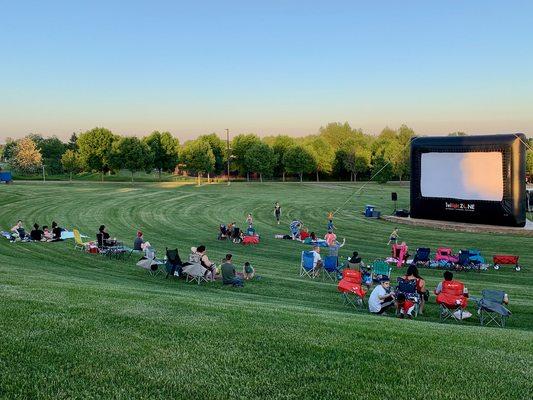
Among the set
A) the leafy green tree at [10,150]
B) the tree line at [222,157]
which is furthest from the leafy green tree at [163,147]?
the leafy green tree at [10,150]

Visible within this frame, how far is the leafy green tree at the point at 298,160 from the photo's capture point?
82106mm

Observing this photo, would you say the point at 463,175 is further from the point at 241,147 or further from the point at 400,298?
the point at 241,147

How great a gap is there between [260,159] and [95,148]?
2649 centimetres

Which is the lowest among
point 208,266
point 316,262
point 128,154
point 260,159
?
point 316,262

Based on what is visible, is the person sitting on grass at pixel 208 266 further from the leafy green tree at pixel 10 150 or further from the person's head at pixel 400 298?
the leafy green tree at pixel 10 150

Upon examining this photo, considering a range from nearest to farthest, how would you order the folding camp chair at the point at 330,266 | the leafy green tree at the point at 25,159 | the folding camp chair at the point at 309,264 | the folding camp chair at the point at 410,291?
the folding camp chair at the point at 410,291
the folding camp chair at the point at 330,266
the folding camp chair at the point at 309,264
the leafy green tree at the point at 25,159

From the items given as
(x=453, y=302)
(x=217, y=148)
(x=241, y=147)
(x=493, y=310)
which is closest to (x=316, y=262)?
(x=453, y=302)

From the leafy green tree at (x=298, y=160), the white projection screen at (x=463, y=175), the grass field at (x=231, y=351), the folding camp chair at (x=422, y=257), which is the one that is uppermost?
the leafy green tree at (x=298, y=160)

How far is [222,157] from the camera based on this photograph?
8744 cm

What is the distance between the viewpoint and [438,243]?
2452 cm

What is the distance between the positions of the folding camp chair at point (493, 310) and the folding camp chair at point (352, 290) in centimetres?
276

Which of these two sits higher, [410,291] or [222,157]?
[222,157]

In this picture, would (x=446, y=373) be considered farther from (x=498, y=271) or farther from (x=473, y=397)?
(x=498, y=271)

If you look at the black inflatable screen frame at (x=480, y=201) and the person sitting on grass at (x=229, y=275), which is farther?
the black inflatable screen frame at (x=480, y=201)
